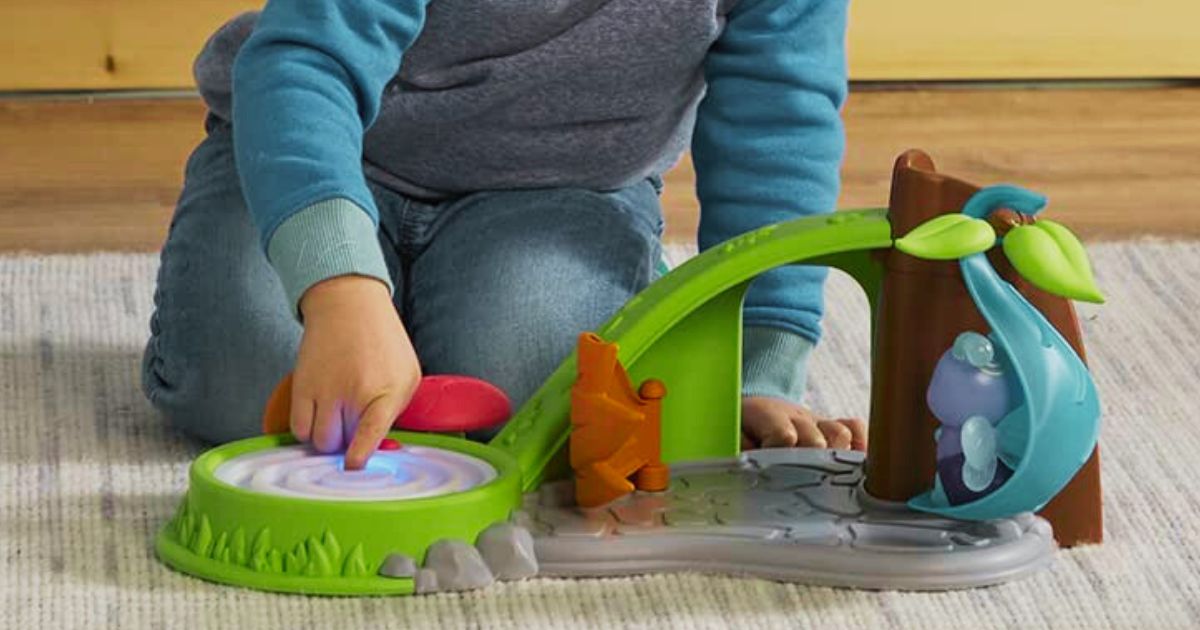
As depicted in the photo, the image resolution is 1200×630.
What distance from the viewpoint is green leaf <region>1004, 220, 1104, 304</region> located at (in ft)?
2.93

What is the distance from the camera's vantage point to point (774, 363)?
1.15 m

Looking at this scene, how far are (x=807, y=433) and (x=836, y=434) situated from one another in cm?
3

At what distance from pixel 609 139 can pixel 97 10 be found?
0.91 metres

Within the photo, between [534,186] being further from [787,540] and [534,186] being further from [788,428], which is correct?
[787,540]

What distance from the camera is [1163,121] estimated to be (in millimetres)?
2059

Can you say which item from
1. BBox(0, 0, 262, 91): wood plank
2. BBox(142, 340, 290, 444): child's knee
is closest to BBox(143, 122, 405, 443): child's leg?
BBox(142, 340, 290, 444): child's knee

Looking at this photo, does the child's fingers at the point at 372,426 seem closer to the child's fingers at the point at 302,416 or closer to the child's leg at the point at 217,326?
the child's fingers at the point at 302,416

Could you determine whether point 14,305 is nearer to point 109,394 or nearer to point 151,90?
point 109,394

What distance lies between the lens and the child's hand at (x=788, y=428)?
1088 millimetres

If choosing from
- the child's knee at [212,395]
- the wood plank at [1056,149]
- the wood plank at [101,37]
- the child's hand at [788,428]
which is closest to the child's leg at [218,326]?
the child's knee at [212,395]

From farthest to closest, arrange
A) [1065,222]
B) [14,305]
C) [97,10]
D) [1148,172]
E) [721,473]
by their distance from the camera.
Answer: [97,10] < [1148,172] < [1065,222] < [14,305] < [721,473]

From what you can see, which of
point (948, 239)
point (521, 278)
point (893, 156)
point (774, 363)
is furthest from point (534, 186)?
point (893, 156)

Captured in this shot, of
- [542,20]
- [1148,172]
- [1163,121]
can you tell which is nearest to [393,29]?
[542,20]

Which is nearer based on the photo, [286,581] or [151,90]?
[286,581]
